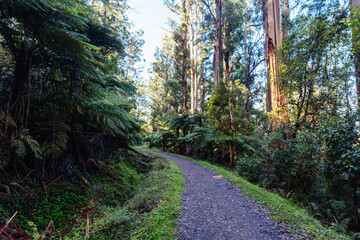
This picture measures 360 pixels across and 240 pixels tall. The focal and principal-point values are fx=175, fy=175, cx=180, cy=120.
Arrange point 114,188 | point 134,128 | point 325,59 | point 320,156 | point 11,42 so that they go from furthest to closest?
1. point 134,128
2. point 325,59
3. point 114,188
4. point 320,156
5. point 11,42

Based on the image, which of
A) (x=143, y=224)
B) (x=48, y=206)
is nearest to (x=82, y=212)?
(x=48, y=206)

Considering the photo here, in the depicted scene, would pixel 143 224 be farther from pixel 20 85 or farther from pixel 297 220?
pixel 20 85

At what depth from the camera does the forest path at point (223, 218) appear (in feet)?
9.35

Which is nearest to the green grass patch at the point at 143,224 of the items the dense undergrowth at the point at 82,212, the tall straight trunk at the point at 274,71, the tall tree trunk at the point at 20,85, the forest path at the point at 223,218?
the dense undergrowth at the point at 82,212

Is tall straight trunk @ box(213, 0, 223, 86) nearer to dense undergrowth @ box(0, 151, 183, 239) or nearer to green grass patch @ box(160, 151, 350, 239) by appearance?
dense undergrowth @ box(0, 151, 183, 239)

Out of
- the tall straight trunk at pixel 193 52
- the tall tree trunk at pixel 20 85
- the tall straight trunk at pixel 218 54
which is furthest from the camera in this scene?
the tall straight trunk at pixel 193 52

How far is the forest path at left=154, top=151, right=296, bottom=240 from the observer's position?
9.35 ft

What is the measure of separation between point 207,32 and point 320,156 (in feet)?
63.7

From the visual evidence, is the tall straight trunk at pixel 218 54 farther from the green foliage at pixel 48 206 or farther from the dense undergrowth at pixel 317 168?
the green foliage at pixel 48 206

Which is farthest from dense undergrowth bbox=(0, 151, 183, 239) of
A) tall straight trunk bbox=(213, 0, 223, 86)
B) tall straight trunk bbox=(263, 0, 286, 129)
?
tall straight trunk bbox=(213, 0, 223, 86)

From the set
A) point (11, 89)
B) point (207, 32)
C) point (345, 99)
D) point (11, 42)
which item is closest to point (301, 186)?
point (345, 99)

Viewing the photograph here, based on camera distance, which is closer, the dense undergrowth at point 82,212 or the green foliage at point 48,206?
the dense undergrowth at point 82,212

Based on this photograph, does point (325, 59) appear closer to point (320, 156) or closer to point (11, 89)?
point (320, 156)

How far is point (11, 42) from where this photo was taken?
368 centimetres
